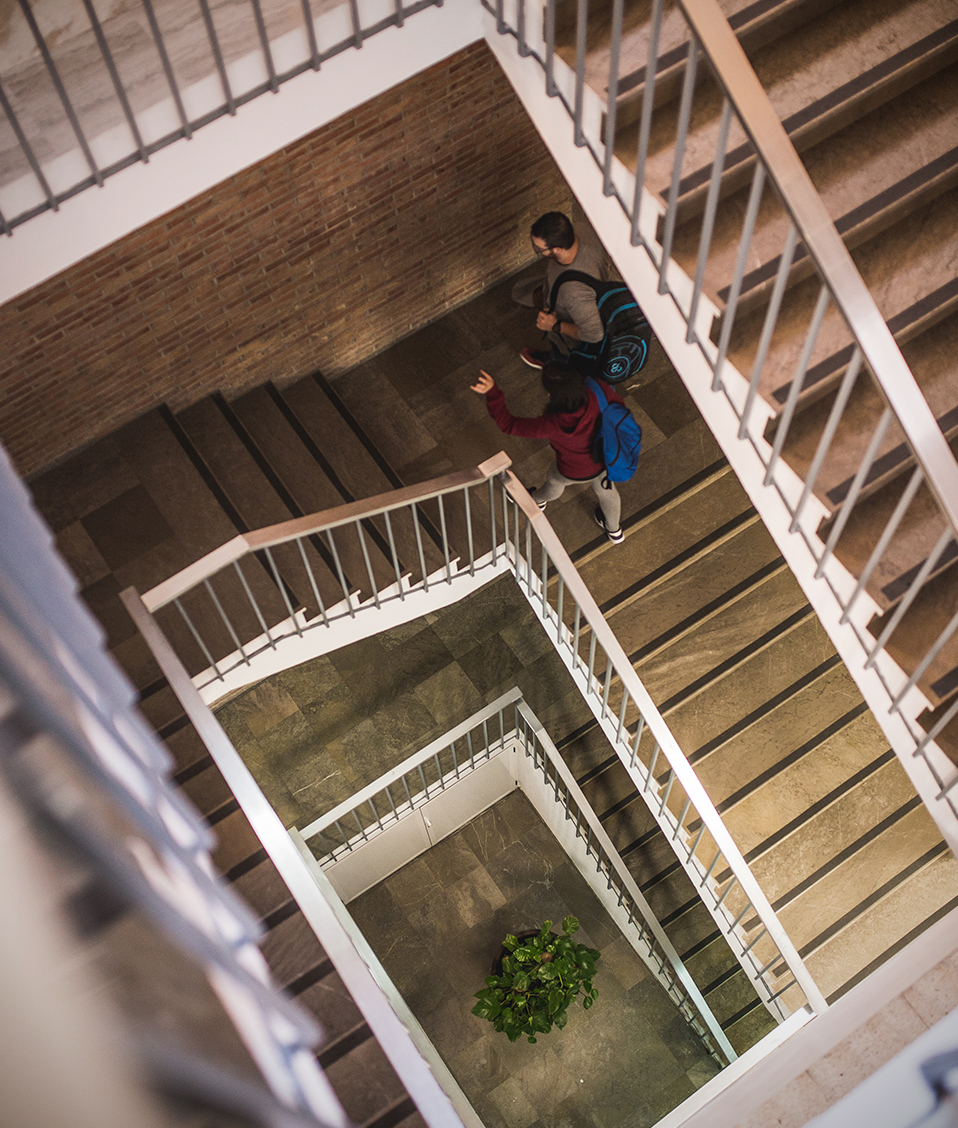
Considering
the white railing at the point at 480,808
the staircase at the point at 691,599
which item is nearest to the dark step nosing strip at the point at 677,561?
the staircase at the point at 691,599

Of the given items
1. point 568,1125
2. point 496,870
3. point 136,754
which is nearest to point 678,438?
point 496,870

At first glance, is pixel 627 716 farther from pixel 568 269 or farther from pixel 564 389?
pixel 568 269

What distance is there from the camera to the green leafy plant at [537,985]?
6.88 m

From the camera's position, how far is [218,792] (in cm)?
435

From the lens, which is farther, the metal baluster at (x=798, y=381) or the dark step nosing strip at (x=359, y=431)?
the dark step nosing strip at (x=359, y=431)

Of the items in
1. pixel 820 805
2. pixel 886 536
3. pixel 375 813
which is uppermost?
pixel 375 813

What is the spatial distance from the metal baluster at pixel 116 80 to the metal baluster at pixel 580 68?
140 centimetres

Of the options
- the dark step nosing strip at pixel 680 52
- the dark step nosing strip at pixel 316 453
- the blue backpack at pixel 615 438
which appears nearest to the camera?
the dark step nosing strip at pixel 680 52

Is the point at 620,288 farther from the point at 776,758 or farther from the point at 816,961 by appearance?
the point at 816,961

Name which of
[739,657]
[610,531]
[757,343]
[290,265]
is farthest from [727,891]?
[290,265]

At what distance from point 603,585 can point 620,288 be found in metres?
1.81

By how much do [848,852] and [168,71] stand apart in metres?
4.90

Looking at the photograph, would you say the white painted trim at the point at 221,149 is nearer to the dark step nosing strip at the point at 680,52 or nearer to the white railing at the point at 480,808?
the dark step nosing strip at the point at 680,52

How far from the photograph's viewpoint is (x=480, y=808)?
8172 mm
